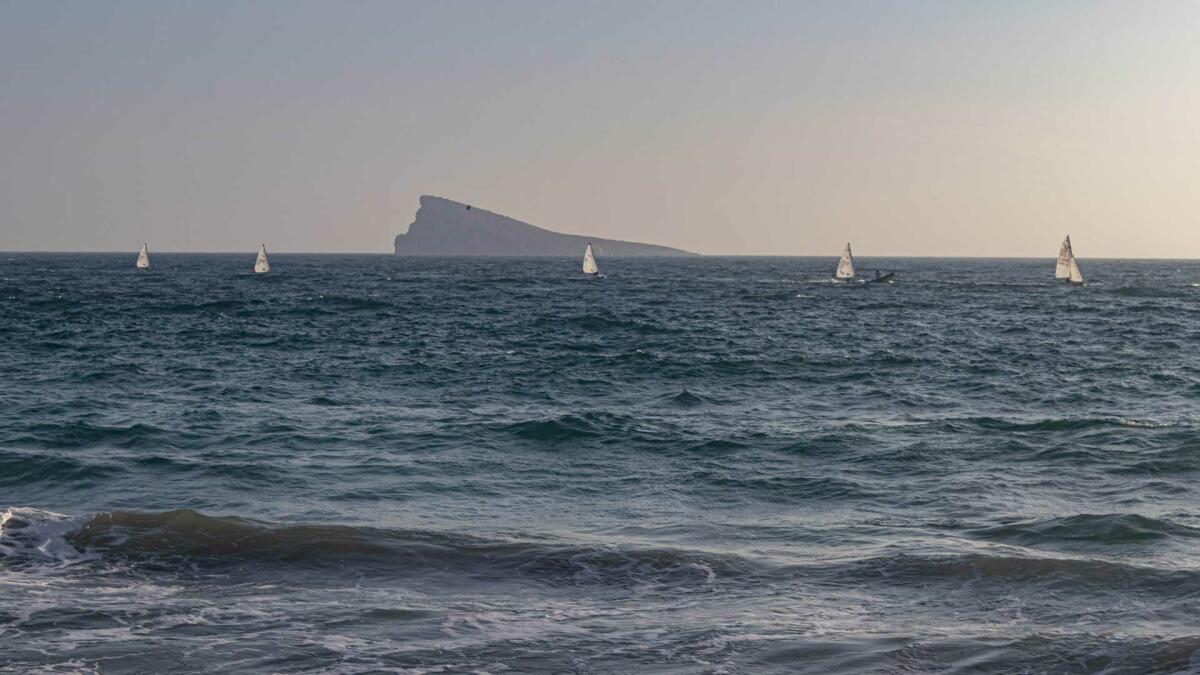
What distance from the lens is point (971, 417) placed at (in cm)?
2745

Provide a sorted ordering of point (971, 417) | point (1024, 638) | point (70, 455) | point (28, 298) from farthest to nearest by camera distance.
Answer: point (28, 298)
point (971, 417)
point (70, 455)
point (1024, 638)

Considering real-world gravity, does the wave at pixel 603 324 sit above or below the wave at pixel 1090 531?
above

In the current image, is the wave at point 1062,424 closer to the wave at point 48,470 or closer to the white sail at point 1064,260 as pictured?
the wave at point 48,470

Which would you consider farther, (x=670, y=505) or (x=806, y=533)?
(x=670, y=505)

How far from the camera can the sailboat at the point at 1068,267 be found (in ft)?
397

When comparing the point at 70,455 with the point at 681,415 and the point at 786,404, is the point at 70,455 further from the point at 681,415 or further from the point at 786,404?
the point at 786,404

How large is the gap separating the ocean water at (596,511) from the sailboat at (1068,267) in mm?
83212

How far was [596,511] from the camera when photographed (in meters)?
18.1

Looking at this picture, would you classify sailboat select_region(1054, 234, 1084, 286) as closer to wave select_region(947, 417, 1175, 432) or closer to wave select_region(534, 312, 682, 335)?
wave select_region(534, 312, 682, 335)

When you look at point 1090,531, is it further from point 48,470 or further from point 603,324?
point 603,324

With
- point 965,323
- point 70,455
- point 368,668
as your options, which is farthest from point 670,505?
point 965,323

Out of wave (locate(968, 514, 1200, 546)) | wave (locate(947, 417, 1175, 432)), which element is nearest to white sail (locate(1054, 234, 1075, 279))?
wave (locate(947, 417, 1175, 432))

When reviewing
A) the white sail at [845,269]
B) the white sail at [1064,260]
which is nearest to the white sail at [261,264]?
the white sail at [845,269]

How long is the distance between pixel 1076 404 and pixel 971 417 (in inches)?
163
